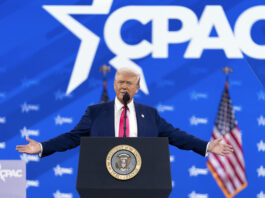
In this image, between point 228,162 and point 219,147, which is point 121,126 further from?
point 228,162

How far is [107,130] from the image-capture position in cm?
304

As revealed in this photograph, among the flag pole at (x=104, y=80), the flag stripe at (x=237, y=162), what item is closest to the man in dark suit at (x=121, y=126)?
the flag pole at (x=104, y=80)

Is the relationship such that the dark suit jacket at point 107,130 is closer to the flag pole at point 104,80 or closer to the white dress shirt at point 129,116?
the white dress shirt at point 129,116

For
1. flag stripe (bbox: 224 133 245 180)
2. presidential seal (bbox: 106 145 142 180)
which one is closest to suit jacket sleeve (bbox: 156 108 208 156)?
presidential seal (bbox: 106 145 142 180)

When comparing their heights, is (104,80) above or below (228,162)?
above

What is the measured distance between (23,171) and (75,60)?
2213 mm

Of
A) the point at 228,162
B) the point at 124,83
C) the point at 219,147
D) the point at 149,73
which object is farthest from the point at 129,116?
the point at 228,162

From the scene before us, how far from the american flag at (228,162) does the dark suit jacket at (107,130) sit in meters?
2.58

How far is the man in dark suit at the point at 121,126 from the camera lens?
9.78ft

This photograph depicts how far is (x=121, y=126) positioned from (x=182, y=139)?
487mm

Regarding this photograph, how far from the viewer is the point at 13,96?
19.5ft

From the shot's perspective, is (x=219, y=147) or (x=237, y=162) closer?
(x=219, y=147)

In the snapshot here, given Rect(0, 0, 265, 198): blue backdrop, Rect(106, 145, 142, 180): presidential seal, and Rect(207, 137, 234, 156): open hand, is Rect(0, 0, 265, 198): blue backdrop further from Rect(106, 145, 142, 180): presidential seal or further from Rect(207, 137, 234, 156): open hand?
Rect(106, 145, 142, 180): presidential seal

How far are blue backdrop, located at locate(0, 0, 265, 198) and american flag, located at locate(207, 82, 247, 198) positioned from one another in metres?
0.08
